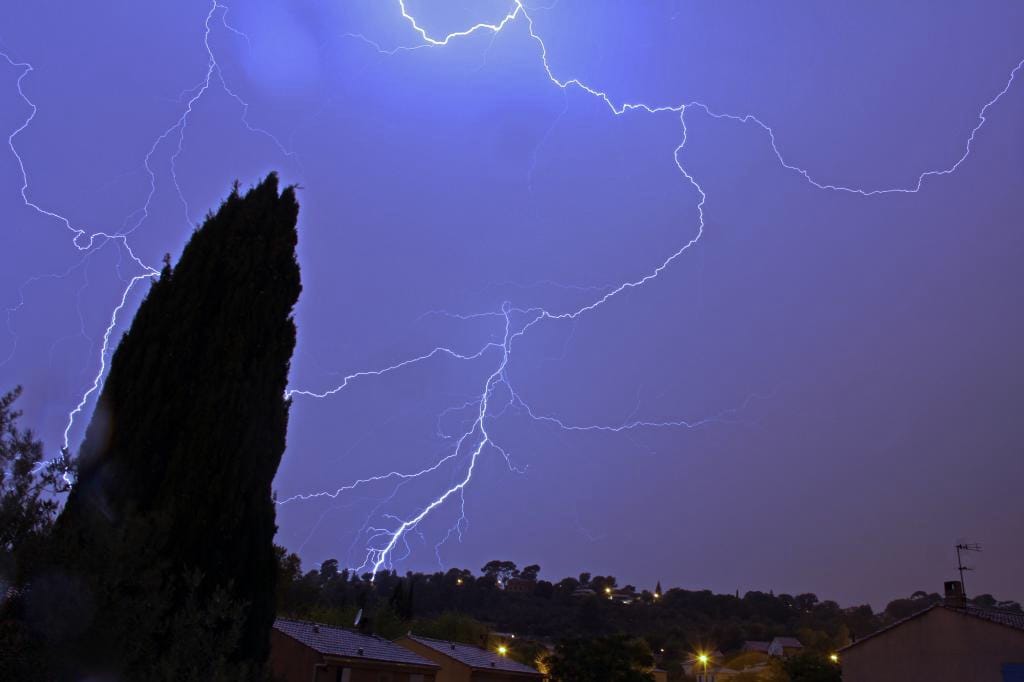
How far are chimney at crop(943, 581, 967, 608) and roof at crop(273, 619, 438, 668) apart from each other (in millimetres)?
17748

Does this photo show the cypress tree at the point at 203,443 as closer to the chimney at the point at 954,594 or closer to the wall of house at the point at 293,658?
the wall of house at the point at 293,658

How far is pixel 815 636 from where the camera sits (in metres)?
59.0

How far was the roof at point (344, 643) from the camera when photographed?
2320cm

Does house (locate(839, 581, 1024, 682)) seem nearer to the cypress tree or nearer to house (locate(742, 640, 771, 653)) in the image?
the cypress tree

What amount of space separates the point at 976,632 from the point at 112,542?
23.0m

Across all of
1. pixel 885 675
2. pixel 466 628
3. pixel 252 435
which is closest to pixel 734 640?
pixel 466 628

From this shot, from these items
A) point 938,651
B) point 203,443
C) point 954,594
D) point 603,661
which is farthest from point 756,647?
point 203,443

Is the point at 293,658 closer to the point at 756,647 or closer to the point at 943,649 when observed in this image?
the point at 943,649

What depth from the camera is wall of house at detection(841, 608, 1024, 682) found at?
20969 millimetres

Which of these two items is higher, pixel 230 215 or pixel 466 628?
pixel 230 215

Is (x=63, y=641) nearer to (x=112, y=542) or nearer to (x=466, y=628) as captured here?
(x=112, y=542)

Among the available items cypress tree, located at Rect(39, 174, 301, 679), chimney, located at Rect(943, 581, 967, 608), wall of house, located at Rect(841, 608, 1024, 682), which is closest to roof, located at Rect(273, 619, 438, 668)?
wall of house, located at Rect(841, 608, 1024, 682)

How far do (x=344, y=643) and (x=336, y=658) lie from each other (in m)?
2.04

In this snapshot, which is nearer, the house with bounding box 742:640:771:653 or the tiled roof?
the tiled roof
